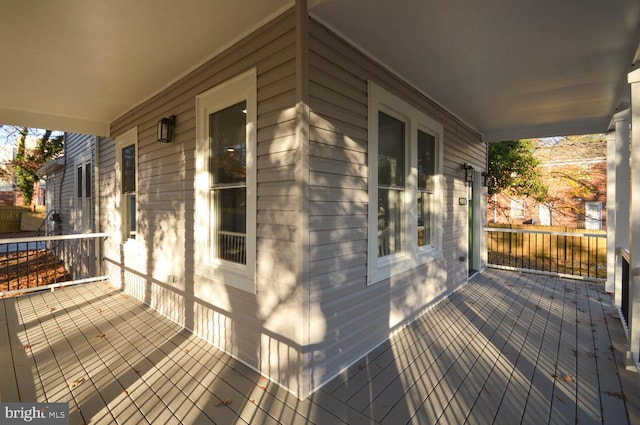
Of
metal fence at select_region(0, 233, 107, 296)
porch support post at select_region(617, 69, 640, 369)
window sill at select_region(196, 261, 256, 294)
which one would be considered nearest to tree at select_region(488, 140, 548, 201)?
porch support post at select_region(617, 69, 640, 369)

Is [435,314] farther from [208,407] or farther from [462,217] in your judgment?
[208,407]

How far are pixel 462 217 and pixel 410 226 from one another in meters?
2.24

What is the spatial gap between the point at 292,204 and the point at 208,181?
55.1 inches

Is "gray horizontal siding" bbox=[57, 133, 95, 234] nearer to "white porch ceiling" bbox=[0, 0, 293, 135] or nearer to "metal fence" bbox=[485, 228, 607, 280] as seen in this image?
"white porch ceiling" bbox=[0, 0, 293, 135]

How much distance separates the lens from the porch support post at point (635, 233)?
254cm

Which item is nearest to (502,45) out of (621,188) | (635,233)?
(635,233)

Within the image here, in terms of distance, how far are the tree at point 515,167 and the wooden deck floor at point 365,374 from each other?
695 centimetres

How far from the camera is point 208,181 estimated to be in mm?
3203

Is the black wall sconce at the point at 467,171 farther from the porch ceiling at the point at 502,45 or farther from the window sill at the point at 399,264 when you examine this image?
the window sill at the point at 399,264

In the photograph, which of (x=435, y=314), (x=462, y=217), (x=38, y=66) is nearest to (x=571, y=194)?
(x=462, y=217)

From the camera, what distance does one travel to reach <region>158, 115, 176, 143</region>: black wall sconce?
363 centimetres

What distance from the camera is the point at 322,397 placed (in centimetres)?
227

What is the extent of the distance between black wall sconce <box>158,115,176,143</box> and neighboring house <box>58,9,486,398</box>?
0.12 m

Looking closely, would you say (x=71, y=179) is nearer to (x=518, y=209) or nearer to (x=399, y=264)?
(x=399, y=264)
